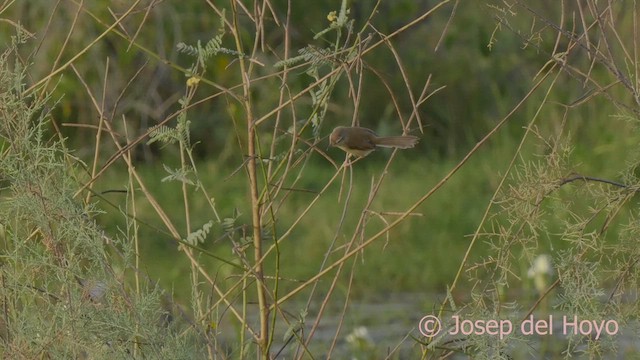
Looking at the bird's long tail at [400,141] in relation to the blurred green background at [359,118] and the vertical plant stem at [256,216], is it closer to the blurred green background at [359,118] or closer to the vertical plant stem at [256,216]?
the vertical plant stem at [256,216]

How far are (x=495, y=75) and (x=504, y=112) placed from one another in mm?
410

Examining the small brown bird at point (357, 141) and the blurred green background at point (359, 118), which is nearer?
the small brown bird at point (357, 141)

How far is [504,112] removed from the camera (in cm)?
703

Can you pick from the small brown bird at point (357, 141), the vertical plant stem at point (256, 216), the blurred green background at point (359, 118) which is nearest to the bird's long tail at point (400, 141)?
the small brown bird at point (357, 141)

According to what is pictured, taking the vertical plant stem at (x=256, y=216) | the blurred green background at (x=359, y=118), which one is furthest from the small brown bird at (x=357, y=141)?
the blurred green background at (x=359, y=118)

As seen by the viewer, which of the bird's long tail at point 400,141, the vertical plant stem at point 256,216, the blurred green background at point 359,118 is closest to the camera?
the vertical plant stem at point 256,216

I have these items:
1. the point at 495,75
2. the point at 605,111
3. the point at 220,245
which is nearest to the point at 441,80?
the point at 495,75

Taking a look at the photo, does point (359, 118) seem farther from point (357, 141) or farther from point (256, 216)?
point (256, 216)

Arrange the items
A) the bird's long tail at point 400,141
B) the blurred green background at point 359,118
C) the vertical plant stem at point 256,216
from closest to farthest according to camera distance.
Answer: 1. the vertical plant stem at point 256,216
2. the bird's long tail at point 400,141
3. the blurred green background at point 359,118

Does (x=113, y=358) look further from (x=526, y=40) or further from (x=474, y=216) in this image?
(x=474, y=216)

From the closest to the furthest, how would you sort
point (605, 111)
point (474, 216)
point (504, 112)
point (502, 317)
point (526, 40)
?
point (526, 40)
point (502, 317)
point (474, 216)
point (605, 111)
point (504, 112)

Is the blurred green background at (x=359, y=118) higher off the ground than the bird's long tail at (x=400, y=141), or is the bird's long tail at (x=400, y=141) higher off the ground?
the bird's long tail at (x=400, y=141)

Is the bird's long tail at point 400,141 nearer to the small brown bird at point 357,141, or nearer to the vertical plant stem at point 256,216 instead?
the small brown bird at point 357,141

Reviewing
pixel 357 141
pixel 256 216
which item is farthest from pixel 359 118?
pixel 256 216
